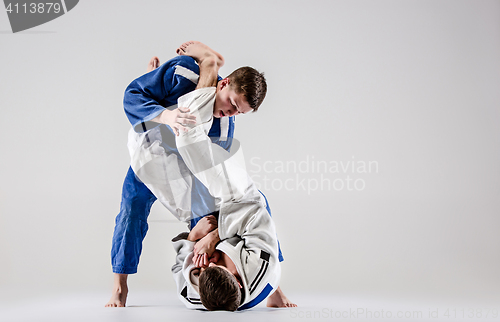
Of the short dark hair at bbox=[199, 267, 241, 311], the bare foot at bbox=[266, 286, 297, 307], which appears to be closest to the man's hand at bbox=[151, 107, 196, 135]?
the short dark hair at bbox=[199, 267, 241, 311]

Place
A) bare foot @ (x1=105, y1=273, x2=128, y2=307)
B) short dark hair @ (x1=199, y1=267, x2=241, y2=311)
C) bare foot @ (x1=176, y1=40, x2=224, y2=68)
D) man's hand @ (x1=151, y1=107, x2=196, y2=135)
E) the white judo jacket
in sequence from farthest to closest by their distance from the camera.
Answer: bare foot @ (x1=176, y1=40, x2=224, y2=68) < bare foot @ (x1=105, y1=273, x2=128, y2=307) < man's hand @ (x1=151, y1=107, x2=196, y2=135) < the white judo jacket < short dark hair @ (x1=199, y1=267, x2=241, y2=311)

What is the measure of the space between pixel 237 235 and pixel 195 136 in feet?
1.32

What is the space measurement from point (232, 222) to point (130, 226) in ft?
1.51

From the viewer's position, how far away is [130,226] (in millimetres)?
1804

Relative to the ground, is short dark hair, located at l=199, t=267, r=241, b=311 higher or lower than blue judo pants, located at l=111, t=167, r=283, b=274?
lower

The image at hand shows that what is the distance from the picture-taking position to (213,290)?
145 centimetres

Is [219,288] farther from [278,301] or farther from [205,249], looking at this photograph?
[278,301]

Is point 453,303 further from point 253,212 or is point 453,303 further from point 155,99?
point 155,99

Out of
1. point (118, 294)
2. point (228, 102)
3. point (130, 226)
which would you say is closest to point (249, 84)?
point (228, 102)

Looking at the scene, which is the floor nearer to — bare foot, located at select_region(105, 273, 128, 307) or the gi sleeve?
bare foot, located at select_region(105, 273, 128, 307)

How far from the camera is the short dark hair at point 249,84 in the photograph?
1.73 metres

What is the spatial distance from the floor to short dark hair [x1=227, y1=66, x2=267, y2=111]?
812 mm

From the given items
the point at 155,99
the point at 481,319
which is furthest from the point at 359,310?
the point at 155,99

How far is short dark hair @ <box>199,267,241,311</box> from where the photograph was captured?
4.72 feet
